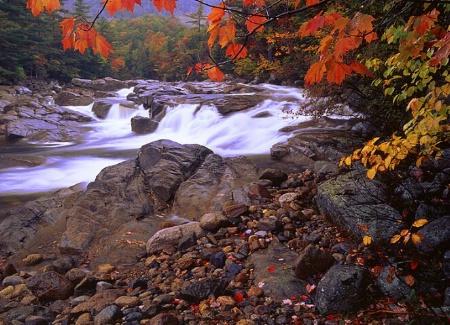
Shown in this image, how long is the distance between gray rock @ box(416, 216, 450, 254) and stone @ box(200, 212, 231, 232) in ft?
8.03

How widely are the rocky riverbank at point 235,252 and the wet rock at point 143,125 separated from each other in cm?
986

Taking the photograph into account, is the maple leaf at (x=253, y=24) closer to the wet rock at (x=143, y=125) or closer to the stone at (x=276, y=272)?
the stone at (x=276, y=272)

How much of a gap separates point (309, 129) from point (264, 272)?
25.1 feet

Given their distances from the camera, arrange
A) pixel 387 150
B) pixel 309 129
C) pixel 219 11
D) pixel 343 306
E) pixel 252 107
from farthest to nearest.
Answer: pixel 252 107 → pixel 309 129 → pixel 387 150 → pixel 343 306 → pixel 219 11

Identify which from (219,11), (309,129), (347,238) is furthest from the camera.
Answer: (309,129)

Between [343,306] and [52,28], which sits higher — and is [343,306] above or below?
below

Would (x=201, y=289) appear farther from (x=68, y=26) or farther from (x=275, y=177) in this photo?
(x=275, y=177)

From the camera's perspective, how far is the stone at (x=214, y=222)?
496 cm

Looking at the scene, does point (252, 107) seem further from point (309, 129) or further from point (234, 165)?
point (234, 165)

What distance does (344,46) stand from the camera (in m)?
1.91

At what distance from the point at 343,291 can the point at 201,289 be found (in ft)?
4.33

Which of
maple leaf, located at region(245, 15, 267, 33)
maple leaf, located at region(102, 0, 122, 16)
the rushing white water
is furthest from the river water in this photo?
maple leaf, located at region(245, 15, 267, 33)

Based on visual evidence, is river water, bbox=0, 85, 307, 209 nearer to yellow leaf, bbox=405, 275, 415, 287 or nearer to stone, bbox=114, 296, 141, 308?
stone, bbox=114, 296, 141, 308

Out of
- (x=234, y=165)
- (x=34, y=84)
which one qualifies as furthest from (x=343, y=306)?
(x=34, y=84)
